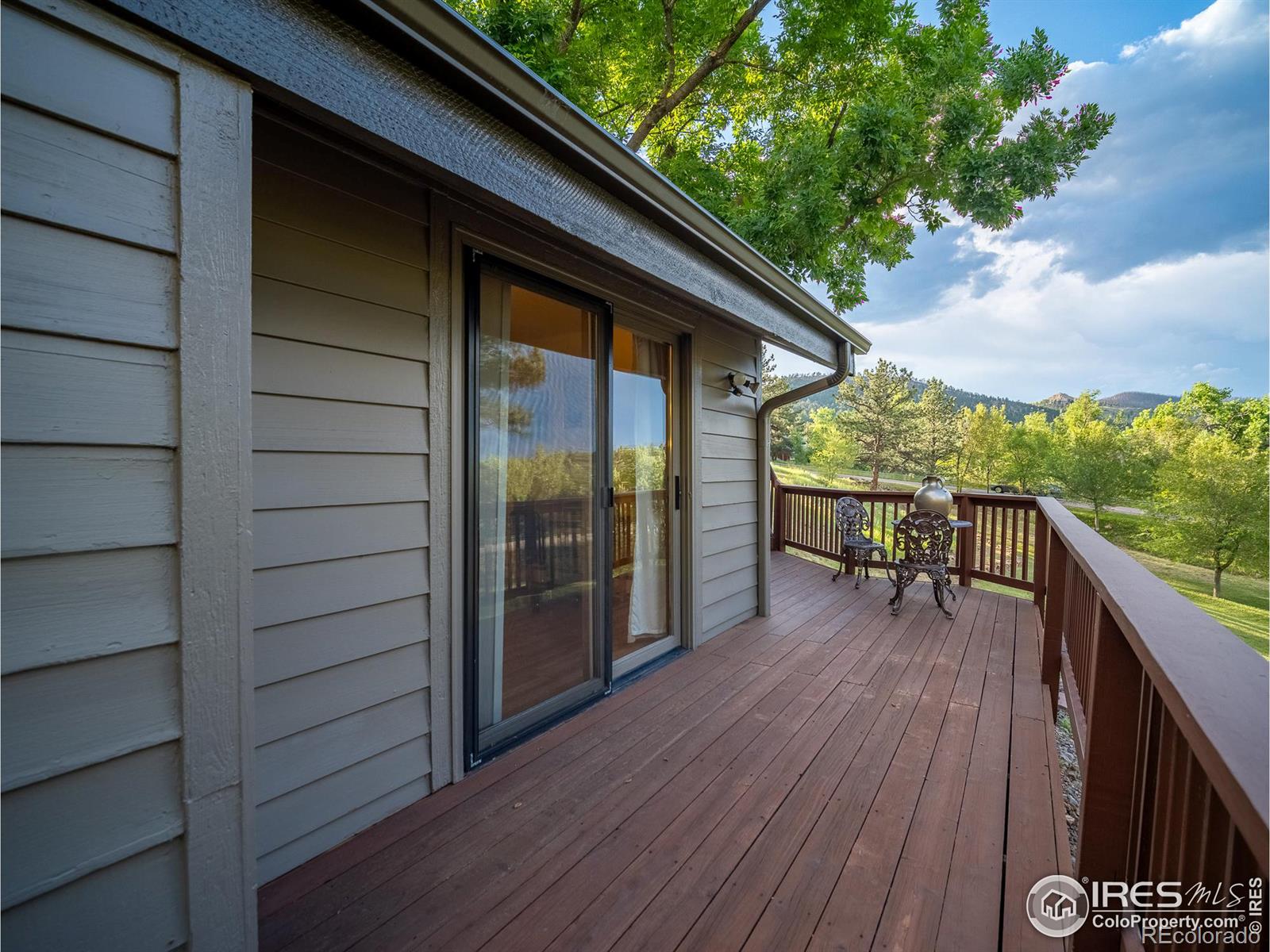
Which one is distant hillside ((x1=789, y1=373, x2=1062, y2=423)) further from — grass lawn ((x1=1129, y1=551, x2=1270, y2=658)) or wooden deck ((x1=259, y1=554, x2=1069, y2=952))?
wooden deck ((x1=259, y1=554, x2=1069, y2=952))

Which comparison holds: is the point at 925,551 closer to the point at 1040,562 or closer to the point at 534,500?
the point at 1040,562

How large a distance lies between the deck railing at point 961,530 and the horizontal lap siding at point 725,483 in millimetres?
1873

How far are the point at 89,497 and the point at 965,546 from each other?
613 centimetres

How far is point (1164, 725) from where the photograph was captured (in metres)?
0.98

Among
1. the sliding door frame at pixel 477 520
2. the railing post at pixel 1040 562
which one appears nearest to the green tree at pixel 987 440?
the railing post at pixel 1040 562

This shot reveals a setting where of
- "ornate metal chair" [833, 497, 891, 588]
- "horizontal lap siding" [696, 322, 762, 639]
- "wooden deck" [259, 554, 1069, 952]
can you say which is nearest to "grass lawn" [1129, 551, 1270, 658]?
"ornate metal chair" [833, 497, 891, 588]

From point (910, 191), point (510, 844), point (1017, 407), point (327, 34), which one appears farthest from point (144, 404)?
point (1017, 407)

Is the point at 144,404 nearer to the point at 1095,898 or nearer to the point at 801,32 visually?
the point at 1095,898

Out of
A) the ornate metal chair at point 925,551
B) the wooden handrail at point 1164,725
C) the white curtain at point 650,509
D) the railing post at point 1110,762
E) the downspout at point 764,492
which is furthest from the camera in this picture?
the ornate metal chair at point 925,551

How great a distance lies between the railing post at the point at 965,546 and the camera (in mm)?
5332

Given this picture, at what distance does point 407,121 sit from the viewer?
117 centimetres

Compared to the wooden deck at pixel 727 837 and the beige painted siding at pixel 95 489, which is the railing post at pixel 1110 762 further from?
the beige painted siding at pixel 95 489

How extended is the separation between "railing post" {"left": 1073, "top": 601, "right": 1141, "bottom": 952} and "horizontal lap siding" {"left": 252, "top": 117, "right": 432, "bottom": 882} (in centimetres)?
194

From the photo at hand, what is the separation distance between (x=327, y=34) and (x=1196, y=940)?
206 cm
